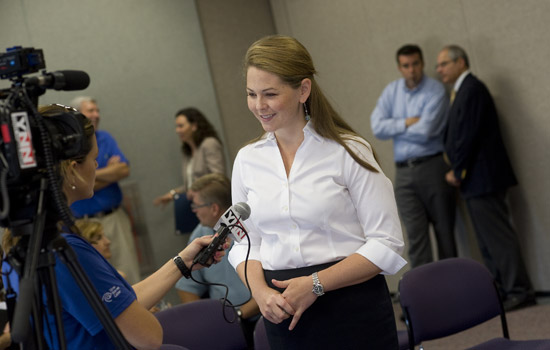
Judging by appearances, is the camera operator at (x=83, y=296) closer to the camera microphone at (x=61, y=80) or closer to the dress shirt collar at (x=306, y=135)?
the camera microphone at (x=61, y=80)

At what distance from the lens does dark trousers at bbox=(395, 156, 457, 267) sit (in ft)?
17.1

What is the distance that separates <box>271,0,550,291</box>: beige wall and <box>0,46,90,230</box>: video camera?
397 centimetres

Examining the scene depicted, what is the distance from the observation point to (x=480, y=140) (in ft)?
15.7

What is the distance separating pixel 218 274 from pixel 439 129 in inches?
97.3

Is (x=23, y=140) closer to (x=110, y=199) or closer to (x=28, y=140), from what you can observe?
(x=28, y=140)

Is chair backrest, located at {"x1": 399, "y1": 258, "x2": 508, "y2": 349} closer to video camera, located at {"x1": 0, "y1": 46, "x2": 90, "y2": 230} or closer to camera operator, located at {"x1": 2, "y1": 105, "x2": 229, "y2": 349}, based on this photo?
camera operator, located at {"x1": 2, "y1": 105, "x2": 229, "y2": 349}

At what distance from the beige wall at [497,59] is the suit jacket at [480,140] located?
6.4 inches

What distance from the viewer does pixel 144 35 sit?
5809mm

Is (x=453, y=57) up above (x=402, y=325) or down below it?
above

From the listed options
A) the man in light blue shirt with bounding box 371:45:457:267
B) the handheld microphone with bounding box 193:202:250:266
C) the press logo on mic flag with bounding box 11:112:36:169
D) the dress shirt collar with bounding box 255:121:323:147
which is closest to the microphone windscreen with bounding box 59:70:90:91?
the press logo on mic flag with bounding box 11:112:36:169

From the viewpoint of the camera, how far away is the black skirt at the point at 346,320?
1.96 metres

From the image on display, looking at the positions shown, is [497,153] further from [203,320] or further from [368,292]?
[368,292]

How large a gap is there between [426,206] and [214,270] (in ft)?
7.86

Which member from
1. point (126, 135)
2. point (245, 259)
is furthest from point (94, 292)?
point (126, 135)
